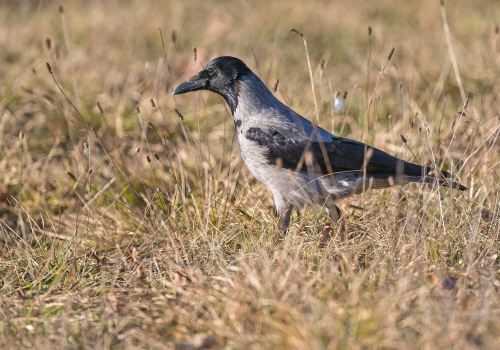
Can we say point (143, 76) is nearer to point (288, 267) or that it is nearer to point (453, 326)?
point (288, 267)

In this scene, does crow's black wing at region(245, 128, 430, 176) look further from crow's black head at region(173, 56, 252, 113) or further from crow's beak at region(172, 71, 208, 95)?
crow's beak at region(172, 71, 208, 95)

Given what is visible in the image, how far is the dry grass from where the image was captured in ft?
7.93

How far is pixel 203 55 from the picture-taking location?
6531 mm

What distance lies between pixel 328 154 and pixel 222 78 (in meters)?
1.00

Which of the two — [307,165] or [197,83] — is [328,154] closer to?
[307,165]

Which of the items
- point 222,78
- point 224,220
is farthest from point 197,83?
point 224,220

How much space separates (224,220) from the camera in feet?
11.9

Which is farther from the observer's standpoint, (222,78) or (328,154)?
(222,78)

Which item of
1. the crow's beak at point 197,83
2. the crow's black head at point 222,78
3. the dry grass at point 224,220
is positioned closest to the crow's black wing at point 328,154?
the dry grass at point 224,220

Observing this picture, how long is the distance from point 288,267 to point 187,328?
0.55m

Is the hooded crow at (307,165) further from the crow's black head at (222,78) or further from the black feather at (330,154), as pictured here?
the crow's black head at (222,78)

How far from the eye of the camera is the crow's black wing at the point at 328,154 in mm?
3506

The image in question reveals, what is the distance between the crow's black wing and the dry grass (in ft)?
0.82

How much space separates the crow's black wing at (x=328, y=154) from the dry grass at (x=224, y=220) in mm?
249
